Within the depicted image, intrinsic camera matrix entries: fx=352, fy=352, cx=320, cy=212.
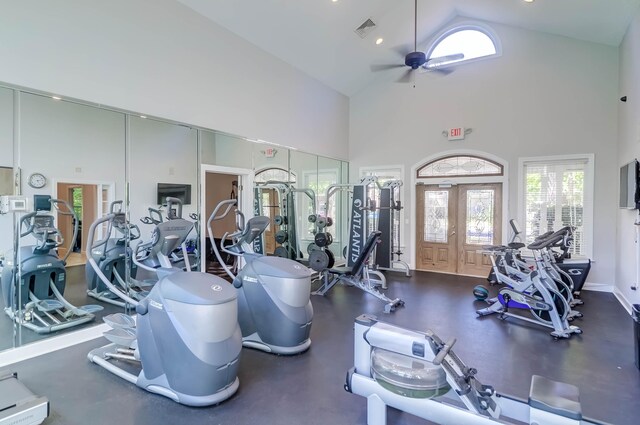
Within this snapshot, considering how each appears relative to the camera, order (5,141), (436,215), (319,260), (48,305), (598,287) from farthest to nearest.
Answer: (436,215) → (598,287) → (319,260) → (48,305) → (5,141)

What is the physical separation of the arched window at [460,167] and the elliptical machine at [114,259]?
20.7ft

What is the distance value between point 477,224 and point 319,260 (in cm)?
380

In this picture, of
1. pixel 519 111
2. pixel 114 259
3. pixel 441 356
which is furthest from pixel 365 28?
pixel 441 356

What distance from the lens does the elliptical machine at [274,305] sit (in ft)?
11.6

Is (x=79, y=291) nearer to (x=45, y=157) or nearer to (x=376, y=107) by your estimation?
(x=45, y=157)

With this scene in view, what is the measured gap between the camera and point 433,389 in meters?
2.04

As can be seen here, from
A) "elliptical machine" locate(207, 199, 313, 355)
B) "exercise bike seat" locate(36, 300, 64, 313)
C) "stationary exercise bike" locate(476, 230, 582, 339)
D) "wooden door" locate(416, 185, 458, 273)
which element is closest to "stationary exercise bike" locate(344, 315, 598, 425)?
"elliptical machine" locate(207, 199, 313, 355)

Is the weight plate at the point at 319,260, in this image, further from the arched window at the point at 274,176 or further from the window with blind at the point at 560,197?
the window with blind at the point at 560,197

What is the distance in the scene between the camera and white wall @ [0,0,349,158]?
356 centimetres

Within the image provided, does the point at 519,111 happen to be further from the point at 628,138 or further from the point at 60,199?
the point at 60,199

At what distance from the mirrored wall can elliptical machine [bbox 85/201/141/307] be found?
11mm

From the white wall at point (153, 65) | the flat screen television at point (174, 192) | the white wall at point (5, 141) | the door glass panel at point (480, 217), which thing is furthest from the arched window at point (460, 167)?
the white wall at point (5, 141)

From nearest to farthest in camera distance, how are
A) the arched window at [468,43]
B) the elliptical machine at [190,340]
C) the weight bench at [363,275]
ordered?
1. the elliptical machine at [190,340]
2. the weight bench at [363,275]
3. the arched window at [468,43]

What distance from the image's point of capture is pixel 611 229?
6.56 m
